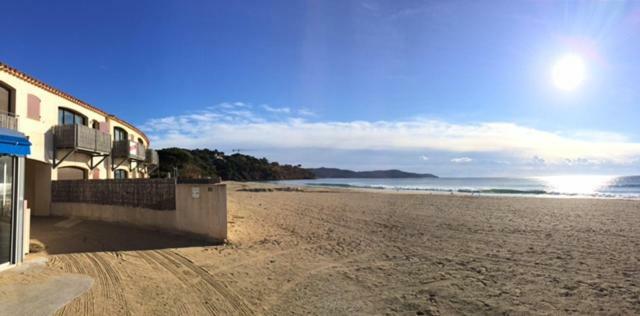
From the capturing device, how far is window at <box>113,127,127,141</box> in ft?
70.0

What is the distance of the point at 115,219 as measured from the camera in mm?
11289

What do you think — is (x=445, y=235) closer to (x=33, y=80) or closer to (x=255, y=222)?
(x=255, y=222)

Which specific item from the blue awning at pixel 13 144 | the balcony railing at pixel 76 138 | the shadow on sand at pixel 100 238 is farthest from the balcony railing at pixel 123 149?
the blue awning at pixel 13 144

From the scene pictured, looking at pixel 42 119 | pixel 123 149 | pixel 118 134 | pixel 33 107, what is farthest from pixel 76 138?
pixel 118 134

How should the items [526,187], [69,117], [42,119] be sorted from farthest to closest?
[526,187], [69,117], [42,119]

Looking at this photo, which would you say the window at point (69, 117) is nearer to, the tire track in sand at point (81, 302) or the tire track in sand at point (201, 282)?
the tire track in sand at point (201, 282)

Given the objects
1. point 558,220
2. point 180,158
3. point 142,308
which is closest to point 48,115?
point 142,308

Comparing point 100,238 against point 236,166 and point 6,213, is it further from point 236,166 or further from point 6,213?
point 236,166

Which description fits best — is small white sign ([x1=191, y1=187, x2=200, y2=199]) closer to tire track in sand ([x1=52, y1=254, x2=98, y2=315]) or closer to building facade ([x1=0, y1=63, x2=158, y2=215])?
tire track in sand ([x1=52, y1=254, x2=98, y2=315])

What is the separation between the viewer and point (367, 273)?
22.1 feet

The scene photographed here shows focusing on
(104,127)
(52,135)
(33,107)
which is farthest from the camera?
(104,127)

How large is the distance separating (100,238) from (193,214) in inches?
87.8

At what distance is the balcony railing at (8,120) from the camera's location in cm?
1184

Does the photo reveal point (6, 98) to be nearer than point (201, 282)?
No
